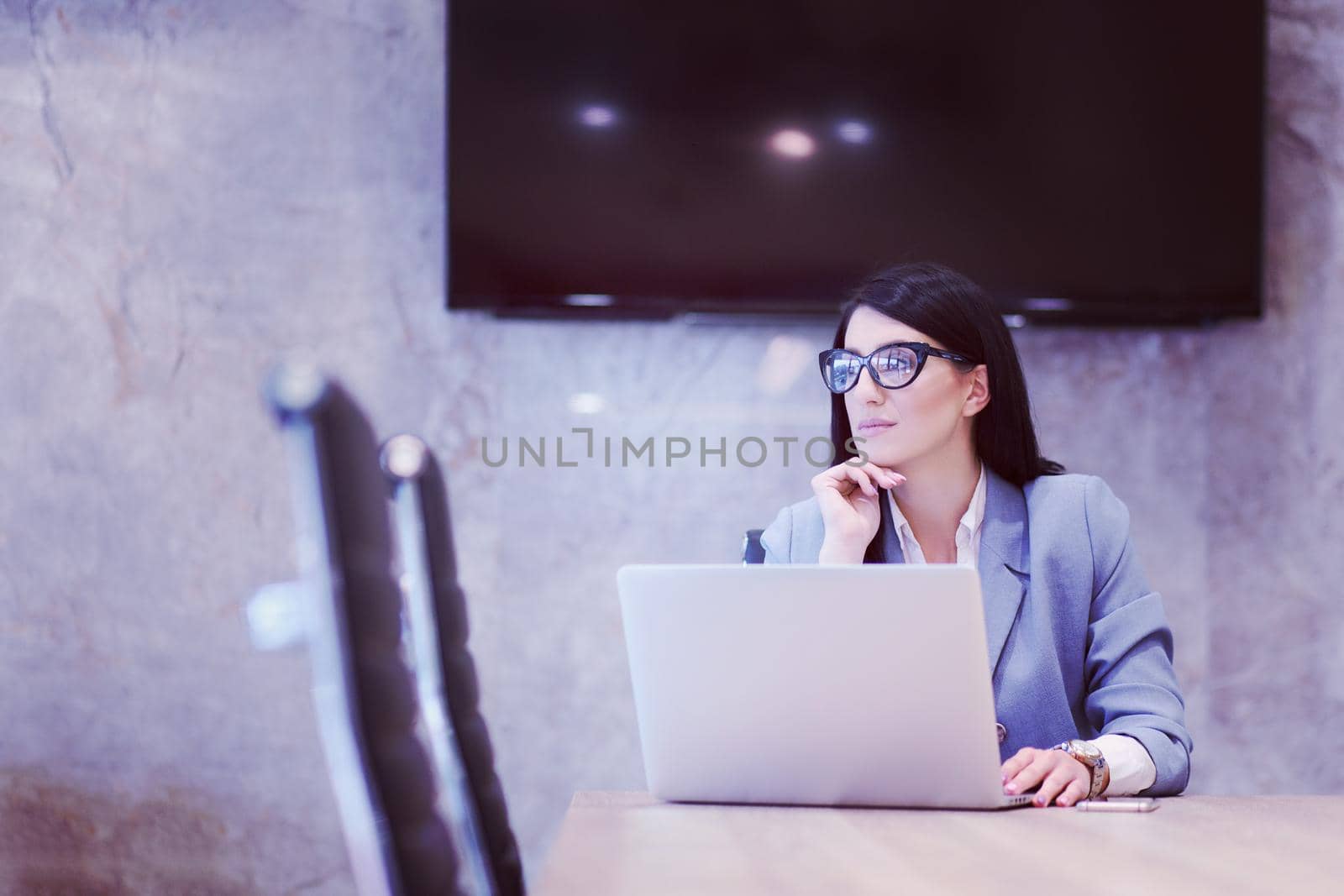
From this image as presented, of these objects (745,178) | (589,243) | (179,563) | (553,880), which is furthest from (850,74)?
(553,880)

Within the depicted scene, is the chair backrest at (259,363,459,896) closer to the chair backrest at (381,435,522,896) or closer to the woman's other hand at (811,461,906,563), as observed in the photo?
the chair backrest at (381,435,522,896)

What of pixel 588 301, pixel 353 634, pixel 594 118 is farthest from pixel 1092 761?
pixel 594 118

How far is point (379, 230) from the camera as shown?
2.81m

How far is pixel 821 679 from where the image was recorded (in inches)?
42.7

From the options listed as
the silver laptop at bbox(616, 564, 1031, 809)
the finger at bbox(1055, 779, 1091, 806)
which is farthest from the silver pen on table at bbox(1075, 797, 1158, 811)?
the silver laptop at bbox(616, 564, 1031, 809)

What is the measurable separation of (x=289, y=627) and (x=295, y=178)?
2.35m

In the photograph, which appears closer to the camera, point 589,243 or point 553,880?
point 553,880

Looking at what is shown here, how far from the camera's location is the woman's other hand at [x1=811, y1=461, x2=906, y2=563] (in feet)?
5.74

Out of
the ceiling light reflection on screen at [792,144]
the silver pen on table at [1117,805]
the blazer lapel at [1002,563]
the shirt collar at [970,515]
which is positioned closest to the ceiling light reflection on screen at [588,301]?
the ceiling light reflection on screen at [792,144]

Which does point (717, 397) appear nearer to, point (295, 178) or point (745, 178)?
point (745, 178)

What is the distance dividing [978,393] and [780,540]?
428 mm

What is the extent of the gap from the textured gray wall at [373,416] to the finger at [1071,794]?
157 centimetres

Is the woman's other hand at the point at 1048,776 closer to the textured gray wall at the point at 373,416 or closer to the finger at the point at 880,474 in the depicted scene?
the finger at the point at 880,474

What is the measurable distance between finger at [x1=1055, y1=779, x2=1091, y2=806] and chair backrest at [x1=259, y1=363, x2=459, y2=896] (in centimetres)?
79
